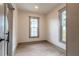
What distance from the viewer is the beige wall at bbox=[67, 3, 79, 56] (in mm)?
825

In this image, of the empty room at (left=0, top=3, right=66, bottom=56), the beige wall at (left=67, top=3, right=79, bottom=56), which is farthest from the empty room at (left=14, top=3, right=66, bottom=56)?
the beige wall at (left=67, top=3, right=79, bottom=56)

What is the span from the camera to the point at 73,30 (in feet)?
2.81

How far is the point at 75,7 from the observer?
0.82 m

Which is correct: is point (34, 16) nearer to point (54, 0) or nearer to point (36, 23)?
point (36, 23)

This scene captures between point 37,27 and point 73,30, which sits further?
point 37,27

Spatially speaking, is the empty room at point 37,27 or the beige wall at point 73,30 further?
the empty room at point 37,27

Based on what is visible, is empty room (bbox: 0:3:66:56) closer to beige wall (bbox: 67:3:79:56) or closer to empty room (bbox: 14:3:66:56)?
empty room (bbox: 14:3:66:56)

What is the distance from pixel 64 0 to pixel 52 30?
80.3 inches

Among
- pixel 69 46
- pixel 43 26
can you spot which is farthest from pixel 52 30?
pixel 69 46

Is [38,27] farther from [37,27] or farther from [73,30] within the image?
[73,30]

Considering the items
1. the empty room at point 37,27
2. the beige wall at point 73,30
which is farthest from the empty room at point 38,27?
the beige wall at point 73,30

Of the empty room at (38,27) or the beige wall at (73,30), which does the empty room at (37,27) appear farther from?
the beige wall at (73,30)

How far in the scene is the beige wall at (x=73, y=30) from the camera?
32.5 inches

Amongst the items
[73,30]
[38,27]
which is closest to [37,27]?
[38,27]
